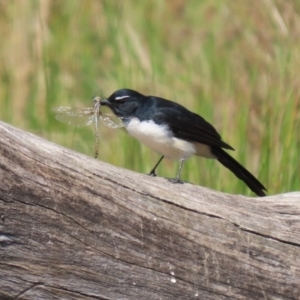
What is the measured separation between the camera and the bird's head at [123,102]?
3.96 m

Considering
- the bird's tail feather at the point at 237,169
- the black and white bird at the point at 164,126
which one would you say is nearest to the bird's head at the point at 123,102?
the black and white bird at the point at 164,126

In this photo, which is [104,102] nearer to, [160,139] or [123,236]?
[160,139]

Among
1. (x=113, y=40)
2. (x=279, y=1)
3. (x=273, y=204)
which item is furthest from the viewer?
(x=113, y=40)

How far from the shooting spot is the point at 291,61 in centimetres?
449

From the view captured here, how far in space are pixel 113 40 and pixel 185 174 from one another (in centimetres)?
181

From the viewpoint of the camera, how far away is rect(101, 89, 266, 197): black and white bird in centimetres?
395

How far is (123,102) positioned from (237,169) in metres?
0.63

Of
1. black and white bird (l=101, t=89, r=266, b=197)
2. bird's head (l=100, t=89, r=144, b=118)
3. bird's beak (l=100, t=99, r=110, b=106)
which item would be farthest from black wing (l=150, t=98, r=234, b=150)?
bird's beak (l=100, t=99, r=110, b=106)

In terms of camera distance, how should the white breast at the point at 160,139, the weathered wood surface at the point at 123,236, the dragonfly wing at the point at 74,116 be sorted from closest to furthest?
the weathered wood surface at the point at 123,236, the dragonfly wing at the point at 74,116, the white breast at the point at 160,139

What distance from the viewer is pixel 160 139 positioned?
393cm

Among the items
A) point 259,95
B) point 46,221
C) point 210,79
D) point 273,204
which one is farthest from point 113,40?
point 46,221

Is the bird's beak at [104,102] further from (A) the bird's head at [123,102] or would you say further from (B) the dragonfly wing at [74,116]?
(B) the dragonfly wing at [74,116]

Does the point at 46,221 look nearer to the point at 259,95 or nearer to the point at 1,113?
the point at 259,95

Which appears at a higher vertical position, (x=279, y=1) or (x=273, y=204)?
(x=279, y=1)
